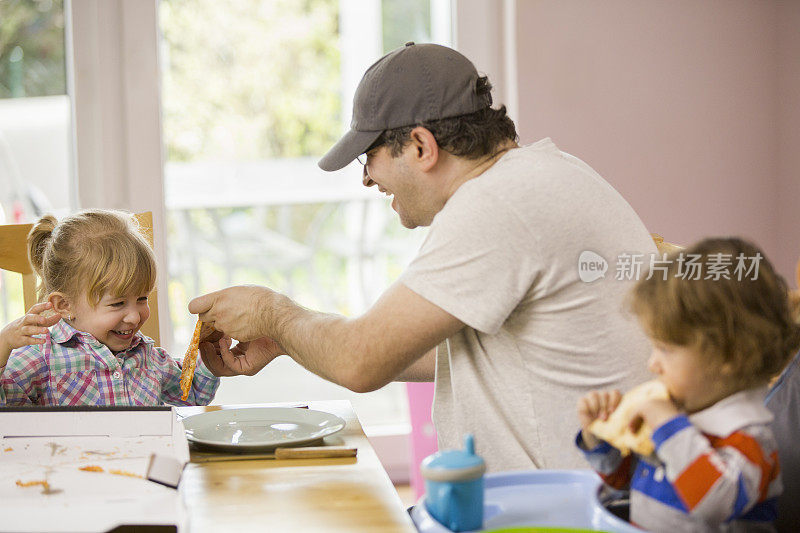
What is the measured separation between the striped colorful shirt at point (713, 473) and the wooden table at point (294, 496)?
10.6 inches

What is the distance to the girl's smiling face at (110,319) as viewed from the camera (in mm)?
1695

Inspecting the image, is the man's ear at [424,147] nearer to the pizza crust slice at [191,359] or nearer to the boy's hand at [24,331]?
the pizza crust slice at [191,359]

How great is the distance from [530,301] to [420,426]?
1552 millimetres

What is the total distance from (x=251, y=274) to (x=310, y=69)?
0.78 meters

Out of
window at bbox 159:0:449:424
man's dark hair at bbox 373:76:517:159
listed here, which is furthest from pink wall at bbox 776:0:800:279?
man's dark hair at bbox 373:76:517:159

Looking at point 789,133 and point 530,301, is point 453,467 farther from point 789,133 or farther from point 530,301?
point 789,133

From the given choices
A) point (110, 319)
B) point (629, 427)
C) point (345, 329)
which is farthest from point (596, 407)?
point (110, 319)

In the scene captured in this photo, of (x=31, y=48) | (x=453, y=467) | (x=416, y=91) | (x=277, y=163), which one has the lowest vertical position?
(x=453, y=467)

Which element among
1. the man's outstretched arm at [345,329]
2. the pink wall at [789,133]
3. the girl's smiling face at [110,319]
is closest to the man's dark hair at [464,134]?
the man's outstretched arm at [345,329]

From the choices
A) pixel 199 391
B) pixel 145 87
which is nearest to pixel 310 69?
pixel 145 87

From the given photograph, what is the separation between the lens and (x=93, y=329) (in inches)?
66.7

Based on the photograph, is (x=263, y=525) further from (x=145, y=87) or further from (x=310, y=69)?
(x=310, y=69)

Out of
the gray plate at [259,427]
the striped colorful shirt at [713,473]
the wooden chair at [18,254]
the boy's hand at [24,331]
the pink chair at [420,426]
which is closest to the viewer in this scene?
the striped colorful shirt at [713,473]

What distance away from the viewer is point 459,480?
922mm
